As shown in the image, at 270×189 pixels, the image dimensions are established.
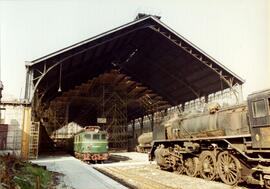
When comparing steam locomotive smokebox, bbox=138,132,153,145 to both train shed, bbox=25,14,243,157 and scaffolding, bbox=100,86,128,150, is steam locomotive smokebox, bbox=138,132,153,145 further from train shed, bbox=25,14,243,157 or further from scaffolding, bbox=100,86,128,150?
scaffolding, bbox=100,86,128,150

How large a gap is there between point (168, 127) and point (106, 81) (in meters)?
24.6

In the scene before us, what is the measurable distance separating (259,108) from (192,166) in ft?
21.1

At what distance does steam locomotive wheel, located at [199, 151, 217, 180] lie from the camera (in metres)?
14.5

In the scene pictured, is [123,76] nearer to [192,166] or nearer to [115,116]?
[115,116]

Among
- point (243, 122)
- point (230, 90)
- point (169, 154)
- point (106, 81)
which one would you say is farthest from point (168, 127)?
point (106, 81)

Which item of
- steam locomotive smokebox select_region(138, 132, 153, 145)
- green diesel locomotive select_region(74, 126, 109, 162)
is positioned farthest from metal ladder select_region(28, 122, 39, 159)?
steam locomotive smokebox select_region(138, 132, 153, 145)

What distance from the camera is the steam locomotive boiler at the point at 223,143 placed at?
11273mm

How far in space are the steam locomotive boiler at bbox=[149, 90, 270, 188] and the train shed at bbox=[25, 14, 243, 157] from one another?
37.0 feet

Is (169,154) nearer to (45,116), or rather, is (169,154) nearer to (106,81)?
(106,81)

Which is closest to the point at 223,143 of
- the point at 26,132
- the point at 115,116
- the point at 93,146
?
the point at 93,146

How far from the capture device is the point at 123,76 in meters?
41.1

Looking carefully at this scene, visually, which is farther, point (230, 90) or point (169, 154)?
point (230, 90)

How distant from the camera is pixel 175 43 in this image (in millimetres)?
28578

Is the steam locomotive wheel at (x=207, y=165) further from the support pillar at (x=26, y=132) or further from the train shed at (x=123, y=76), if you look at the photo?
the train shed at (x=123, y=76)
